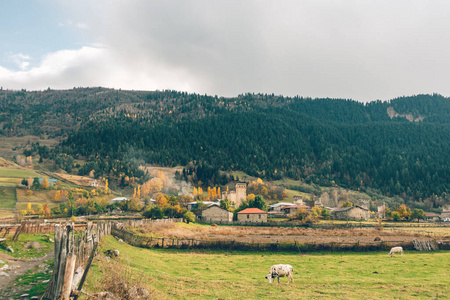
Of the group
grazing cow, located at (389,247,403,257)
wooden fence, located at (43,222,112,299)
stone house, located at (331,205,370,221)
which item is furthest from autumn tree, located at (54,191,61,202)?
wooden fence, located at (43,222,112,299)

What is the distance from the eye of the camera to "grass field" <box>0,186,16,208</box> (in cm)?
13362

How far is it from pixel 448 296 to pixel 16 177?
197 meters

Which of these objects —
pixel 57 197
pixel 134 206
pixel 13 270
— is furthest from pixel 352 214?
pixel 57 197

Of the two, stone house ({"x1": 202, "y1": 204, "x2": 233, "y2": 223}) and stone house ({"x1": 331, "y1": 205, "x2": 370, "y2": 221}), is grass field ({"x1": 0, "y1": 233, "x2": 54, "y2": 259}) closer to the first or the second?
stone house ({"x1": 202, "y1": 204, "x2": 233, "y2": 223})

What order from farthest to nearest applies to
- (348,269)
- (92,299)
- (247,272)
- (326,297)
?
(348,269), (247,272), (326,297), (92,299)

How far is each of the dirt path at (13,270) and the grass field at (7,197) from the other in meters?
124

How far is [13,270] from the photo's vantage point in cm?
2194

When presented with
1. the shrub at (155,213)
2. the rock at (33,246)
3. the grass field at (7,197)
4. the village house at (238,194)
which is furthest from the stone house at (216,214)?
the grass field at (7,197)

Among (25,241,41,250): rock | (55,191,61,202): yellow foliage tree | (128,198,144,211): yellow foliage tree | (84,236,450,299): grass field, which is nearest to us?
(84,236,450,299): grass field

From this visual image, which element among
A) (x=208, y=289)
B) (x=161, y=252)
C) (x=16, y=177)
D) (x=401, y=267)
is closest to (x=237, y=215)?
(x=161, y=252)

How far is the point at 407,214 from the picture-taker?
122m

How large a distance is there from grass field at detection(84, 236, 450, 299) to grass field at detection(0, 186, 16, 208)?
119321 mm

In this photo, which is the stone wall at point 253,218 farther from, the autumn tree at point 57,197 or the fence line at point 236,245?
the autumn tree at point 57,197

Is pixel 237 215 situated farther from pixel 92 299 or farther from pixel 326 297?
pixel 92 299
